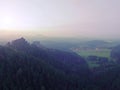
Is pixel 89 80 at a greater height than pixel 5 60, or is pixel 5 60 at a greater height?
pixel 5 60

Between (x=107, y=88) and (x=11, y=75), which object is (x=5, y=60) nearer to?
(x=11, y=75)

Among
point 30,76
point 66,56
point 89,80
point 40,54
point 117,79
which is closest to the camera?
point 30,76

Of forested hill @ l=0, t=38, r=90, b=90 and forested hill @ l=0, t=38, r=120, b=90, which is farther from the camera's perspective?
forested hill @ l=0, t=38, r=120, b=90

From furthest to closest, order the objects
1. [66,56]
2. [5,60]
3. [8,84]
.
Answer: [66,56] < [5,60] < [8,84]

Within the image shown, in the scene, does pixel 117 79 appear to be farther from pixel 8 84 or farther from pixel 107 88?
pixel 8 84

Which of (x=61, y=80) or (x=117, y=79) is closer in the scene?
(x=61, y=80)

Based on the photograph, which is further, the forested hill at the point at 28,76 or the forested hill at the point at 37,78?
the forested hill at the point at 37,78

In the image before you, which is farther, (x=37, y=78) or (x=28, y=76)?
(x=37, y=78)

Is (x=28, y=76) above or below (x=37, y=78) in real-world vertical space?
above

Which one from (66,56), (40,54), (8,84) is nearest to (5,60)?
(8,84)
